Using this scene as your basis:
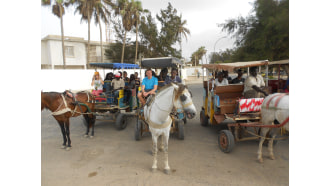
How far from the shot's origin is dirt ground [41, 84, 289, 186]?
10.7ft

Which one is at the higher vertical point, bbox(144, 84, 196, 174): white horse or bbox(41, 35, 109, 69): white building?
bbox(41, 35, 109, 69): white building

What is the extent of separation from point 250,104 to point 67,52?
25.0m

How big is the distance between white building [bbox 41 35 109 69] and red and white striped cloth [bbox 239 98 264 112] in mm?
22347

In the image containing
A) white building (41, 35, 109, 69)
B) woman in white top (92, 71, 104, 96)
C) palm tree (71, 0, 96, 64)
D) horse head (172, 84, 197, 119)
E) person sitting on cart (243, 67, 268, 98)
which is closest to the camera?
horse head (172, 84, 197, 119)

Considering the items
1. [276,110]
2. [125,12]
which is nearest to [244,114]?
[276,110]

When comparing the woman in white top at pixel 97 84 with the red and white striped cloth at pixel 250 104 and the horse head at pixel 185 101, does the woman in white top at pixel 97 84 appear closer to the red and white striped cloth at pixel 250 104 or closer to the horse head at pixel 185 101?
the horse head at pixel 185 101

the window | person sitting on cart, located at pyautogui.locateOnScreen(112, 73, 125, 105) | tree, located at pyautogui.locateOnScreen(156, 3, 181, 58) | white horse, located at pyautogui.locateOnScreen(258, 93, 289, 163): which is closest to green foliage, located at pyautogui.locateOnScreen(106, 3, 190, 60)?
tree, located at pyautogui.locateOnScreen(156, 3, 181, 58)

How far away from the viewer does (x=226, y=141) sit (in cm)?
427

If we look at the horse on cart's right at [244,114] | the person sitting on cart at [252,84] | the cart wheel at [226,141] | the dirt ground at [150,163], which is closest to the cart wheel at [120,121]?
the dirt ground at [150,163]

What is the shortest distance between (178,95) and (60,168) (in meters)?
3.17

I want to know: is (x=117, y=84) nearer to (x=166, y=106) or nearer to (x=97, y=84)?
(x=97, y=84)

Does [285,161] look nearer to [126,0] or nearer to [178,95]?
[178,95]

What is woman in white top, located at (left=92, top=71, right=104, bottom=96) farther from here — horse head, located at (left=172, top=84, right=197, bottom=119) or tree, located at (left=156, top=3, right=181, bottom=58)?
tree, located at (left=156, top=3, right=181, bottom=58)

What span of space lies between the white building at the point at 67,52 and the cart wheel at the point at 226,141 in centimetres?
2211
